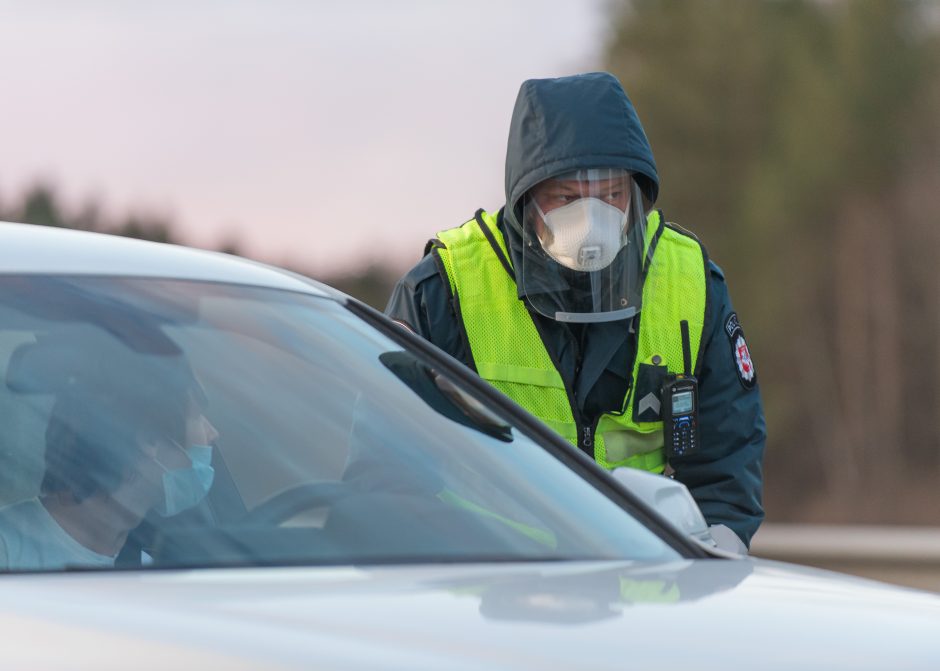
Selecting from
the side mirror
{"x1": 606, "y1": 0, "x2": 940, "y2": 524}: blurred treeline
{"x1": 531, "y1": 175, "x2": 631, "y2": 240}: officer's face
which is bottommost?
{"x1": 606, "y1": 0, "x2": 940, "y2": 524}: blurred treeline

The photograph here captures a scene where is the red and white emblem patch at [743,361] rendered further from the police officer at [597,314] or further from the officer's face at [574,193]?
the officer's face at [574,193]

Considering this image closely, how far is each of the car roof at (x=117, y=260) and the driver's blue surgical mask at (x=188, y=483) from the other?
0.91 feet

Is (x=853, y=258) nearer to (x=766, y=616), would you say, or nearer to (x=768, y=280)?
(x=768, y=280)

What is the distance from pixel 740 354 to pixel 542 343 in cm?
46

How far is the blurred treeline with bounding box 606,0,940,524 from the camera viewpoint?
4453cm

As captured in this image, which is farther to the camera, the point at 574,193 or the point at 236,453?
the point at 574,193

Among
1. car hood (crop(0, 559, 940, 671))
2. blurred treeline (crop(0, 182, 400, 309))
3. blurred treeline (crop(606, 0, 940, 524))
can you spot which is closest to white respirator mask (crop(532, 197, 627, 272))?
car hood (crop(0, 559, 940, 671))

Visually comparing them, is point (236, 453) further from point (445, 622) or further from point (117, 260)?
point (445, 622)

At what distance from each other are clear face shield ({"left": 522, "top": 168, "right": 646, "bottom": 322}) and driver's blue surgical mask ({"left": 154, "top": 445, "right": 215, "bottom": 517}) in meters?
1.42

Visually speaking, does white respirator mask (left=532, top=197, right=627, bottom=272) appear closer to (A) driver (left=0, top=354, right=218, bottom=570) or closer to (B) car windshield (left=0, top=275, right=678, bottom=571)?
(B) car windshield (left=0, top=275, right=678, bottom=571)

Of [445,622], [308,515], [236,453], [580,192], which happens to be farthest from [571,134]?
[445,622]

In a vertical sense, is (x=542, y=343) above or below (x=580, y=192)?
below

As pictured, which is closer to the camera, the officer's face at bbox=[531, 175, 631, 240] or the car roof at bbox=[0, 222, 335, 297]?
the car roof at bbox=[0, 222, 335, 297]

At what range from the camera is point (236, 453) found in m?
2.46
